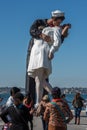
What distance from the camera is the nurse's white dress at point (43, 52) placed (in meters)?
11.3

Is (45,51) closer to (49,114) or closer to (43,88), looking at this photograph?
(43,88)

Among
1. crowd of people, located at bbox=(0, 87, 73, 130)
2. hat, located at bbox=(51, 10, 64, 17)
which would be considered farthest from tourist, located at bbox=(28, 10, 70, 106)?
crowd of people, located at bbox=(0, 87, 73, 130)

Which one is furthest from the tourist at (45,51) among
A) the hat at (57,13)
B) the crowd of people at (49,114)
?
the crowd of people at (49,114)

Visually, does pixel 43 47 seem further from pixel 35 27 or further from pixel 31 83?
pixel 31 83

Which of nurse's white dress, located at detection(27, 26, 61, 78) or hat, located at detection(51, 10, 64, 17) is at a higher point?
hat, located at detection(51, 10, 64, 17)

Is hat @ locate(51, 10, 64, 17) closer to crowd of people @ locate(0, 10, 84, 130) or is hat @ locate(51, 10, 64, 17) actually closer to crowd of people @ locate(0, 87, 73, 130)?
crowd of people @ locate(0, 10, 84, 130)

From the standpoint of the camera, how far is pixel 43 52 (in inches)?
447

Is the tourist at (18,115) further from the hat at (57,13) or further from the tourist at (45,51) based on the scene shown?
the hat at (57,13)

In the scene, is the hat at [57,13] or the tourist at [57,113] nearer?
the tourist at [57,113]

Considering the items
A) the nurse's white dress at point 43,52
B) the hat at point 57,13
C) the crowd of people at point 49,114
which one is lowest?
the crowd of people at point 49,114

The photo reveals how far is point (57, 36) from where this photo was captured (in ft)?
36.9

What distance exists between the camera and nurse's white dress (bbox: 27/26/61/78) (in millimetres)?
11266

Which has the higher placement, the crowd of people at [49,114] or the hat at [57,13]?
the hat at [57,13]

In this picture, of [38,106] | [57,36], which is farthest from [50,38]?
[38,106]
